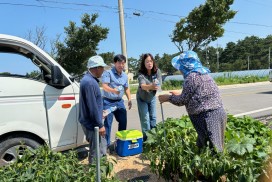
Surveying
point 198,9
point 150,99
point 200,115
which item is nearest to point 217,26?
point 198,9

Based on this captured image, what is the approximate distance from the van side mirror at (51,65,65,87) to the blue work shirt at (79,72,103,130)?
0.49 m

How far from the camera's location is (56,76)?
388 centimetres

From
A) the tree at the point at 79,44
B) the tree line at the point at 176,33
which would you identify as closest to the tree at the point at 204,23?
the tree line at the point at 176,33

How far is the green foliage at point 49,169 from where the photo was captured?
2.56m

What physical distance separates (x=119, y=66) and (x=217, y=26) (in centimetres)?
2203

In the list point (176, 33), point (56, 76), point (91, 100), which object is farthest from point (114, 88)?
point (176, 33)

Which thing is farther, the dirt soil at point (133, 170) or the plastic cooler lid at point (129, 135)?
the plastic cooler lid at point (129, 135)

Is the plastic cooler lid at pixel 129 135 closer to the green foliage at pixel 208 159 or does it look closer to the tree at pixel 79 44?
the green foliage at pixel 208 159

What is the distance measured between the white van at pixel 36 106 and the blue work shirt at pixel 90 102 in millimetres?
540

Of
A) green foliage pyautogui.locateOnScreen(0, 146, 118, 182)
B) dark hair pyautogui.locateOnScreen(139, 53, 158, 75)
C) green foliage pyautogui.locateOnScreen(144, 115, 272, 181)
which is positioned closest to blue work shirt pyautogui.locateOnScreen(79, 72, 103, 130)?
green foliage pyautogui.locateOnScreen(0, 146, 118, 182)

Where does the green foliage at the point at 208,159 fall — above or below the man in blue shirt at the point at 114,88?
below

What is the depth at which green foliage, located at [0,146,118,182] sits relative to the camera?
2.56 m

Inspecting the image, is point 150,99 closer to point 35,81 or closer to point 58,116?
point 58,116

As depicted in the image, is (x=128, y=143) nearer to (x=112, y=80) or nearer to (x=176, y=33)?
(x=112, y=80)
